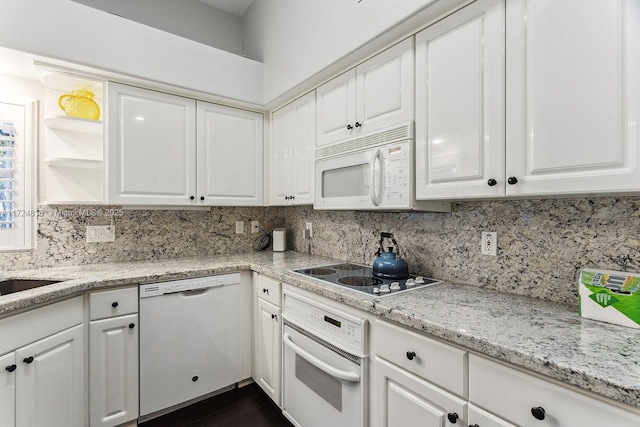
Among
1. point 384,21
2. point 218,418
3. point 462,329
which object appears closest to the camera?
point 462,329

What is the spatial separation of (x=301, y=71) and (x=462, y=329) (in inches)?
73.8

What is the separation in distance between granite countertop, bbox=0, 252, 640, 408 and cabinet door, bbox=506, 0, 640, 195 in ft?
1.49

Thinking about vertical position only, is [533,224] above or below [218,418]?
above

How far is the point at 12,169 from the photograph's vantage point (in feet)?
6.52

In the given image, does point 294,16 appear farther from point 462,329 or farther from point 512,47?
point 462,329

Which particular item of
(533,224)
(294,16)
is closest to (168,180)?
(294,16)

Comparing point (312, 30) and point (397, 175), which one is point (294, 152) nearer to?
point (312, 30)

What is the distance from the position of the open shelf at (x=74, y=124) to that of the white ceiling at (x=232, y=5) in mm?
1552

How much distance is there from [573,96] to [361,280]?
124 centimetres

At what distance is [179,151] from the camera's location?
7.55 feet

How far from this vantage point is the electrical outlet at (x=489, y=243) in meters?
1.53

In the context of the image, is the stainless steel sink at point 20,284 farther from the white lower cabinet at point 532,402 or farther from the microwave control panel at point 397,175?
the white lower cabinet at point 532,402

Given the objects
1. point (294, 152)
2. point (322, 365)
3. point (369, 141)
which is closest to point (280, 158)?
point (294, 152)

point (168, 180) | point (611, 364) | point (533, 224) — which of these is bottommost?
point (611, 364)
